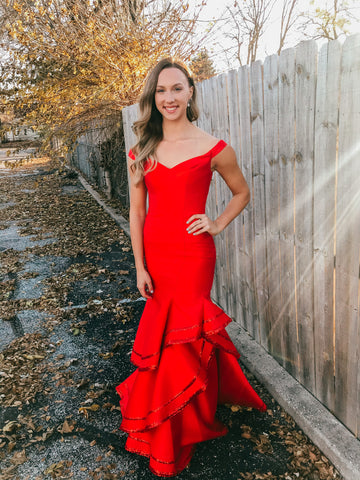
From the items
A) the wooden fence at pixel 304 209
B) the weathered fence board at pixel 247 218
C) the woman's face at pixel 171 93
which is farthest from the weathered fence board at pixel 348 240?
the weathered fence board at pixel 247 218

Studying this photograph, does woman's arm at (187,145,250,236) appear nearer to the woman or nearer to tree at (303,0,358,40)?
the woman

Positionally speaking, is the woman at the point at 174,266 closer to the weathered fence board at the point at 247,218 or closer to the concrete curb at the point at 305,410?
the concrete curb at the point at 305,410

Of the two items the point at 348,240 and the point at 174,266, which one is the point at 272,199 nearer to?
the point at 348,240

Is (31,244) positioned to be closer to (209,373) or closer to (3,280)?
(3,280)

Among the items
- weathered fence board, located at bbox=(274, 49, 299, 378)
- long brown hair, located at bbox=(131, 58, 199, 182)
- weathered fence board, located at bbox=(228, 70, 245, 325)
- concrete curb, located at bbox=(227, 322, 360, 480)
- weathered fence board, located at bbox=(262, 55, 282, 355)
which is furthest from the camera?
weathered fence board, located at bbox=(228, 70, 245, 325)

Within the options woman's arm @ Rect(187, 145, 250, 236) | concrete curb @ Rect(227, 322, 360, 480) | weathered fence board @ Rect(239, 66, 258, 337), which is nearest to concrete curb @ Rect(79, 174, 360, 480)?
concrete curb @ Rect(227, 322, 360, 480)

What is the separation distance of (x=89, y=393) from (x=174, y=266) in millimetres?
1442

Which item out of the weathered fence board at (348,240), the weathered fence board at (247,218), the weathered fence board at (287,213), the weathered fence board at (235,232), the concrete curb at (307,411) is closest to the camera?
the weathered fence board at (348,240)

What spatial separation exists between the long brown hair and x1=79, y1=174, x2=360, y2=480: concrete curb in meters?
1.80

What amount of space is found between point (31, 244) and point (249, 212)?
5.29 meters

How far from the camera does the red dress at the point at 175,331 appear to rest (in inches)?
95.6

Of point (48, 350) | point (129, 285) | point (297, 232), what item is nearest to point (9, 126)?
point (129, 285)

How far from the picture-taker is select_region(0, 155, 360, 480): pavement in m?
2.48

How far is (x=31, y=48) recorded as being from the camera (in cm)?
788
